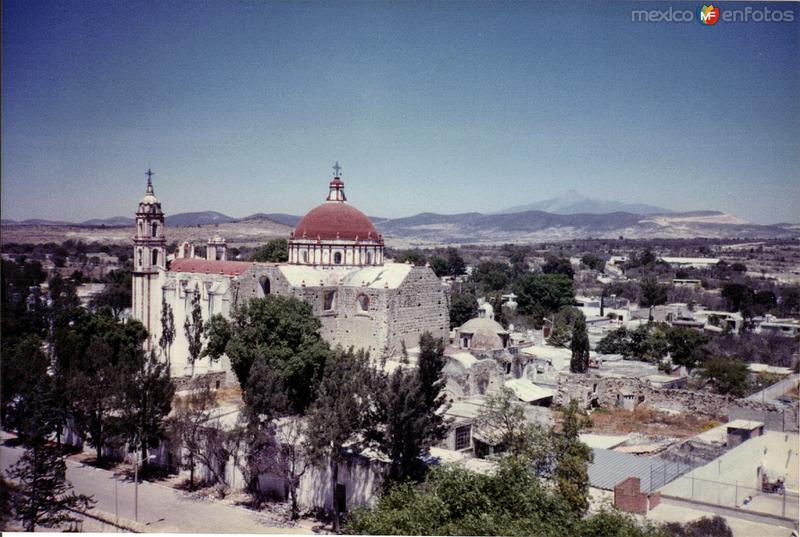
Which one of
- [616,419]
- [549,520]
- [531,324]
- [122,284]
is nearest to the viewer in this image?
[549,520]

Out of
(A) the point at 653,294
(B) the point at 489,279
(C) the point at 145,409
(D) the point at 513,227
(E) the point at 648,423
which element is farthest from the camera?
(D) the point at 513,227

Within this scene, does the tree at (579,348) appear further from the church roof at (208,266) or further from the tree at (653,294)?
the tree at (653,294)

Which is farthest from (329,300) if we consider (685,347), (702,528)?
(685,347)

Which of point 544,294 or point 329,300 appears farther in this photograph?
point 544,294

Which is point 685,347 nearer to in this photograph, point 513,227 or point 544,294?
point 544,294

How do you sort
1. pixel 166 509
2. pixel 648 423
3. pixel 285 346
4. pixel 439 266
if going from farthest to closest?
pixel 439 266 → pixel 648 423 → pixel 285 346 → pixel 166 509

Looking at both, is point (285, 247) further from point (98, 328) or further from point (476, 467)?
Result: point (476, 467)

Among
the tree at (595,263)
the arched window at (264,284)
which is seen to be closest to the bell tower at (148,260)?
the arched window at (264,284)

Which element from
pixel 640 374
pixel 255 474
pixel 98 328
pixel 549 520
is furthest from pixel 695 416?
pixel 98 328

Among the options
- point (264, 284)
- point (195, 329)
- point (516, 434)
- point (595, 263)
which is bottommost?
point (516, 434)
